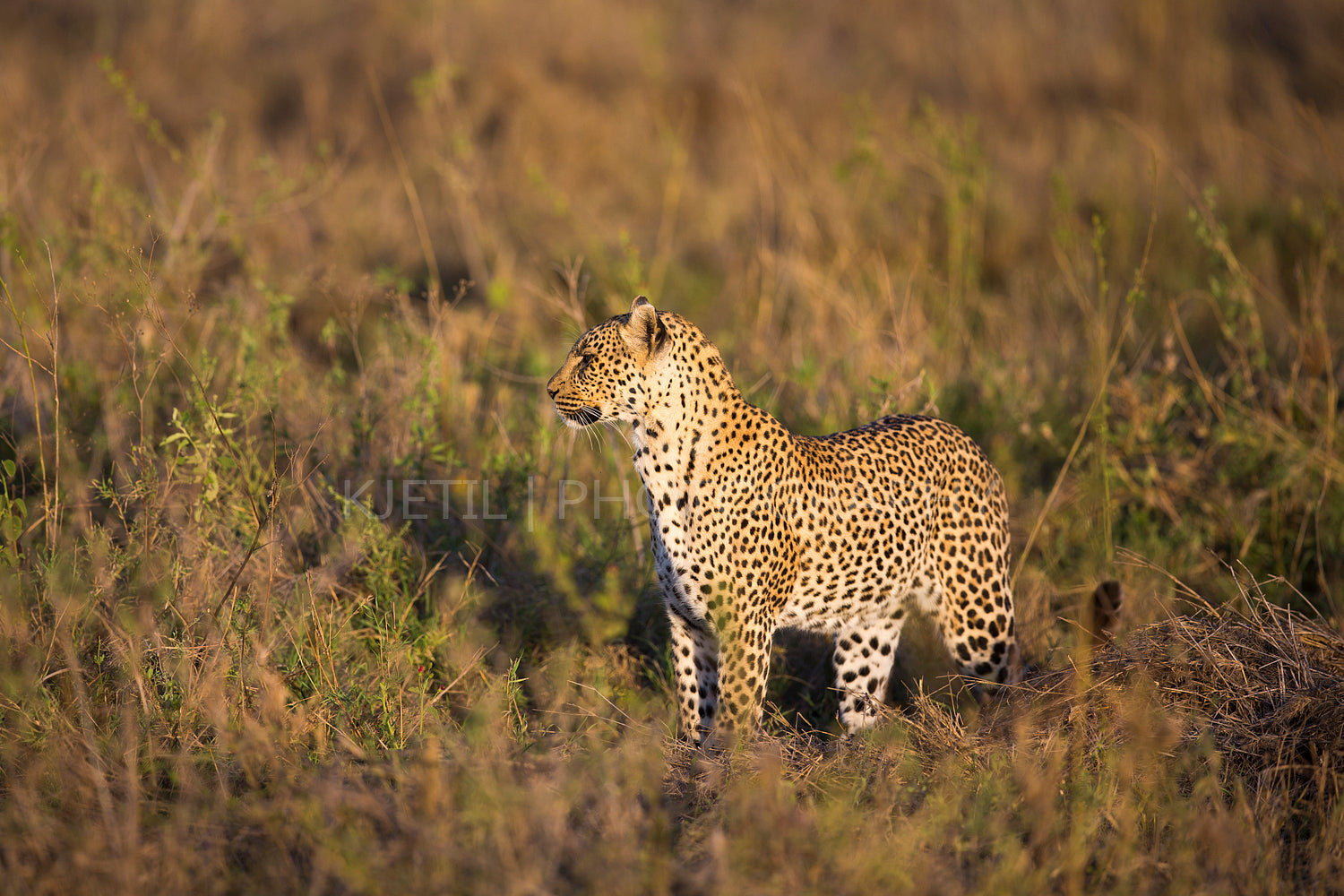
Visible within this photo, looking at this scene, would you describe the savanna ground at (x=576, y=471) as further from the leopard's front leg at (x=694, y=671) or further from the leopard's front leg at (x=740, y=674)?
the leopard's front leg at (x=740, y=674)

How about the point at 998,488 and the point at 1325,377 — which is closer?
the point at 998,488

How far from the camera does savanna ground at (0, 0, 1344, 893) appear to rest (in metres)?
3.47

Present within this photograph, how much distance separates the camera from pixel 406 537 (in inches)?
229

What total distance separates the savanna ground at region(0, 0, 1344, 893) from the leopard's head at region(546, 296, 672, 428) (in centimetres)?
59

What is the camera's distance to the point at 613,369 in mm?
4504

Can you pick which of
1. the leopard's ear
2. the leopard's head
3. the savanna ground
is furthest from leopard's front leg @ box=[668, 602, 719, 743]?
the leopard's ear

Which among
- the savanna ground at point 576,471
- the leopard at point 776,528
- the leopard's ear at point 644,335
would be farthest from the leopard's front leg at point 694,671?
the leopard's ear at point 644,335

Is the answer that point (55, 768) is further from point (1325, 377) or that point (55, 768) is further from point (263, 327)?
point (1325, 377)

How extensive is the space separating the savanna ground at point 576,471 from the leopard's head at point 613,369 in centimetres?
59

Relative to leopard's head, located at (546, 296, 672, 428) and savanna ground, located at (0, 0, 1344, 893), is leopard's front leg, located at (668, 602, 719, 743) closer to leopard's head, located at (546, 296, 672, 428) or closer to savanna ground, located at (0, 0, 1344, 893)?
savanna ground, located at (0, 0, 1344, 893)

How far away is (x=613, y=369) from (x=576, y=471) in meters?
2.27

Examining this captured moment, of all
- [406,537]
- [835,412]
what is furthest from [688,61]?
[406,537]

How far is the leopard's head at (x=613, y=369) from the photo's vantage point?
174 inches

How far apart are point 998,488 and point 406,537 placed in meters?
3.11
